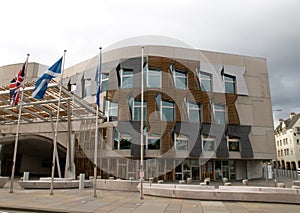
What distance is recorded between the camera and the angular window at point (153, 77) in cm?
3017

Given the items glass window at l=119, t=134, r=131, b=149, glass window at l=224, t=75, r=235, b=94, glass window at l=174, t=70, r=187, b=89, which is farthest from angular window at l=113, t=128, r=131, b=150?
glass window at l=224, t=75, r=235, b=94

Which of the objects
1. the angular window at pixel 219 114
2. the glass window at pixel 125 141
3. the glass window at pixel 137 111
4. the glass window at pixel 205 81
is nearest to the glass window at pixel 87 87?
the glass window at pixel 137 111

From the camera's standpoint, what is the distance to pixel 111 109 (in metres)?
30.4

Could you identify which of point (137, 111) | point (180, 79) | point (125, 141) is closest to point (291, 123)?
point (180, 79)

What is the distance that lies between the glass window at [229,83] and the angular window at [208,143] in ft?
23.0

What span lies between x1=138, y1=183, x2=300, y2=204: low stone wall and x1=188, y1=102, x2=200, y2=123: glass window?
643 inches

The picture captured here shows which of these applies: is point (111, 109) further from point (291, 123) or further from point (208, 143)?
point (291, 123)

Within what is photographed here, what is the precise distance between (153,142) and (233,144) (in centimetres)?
1027

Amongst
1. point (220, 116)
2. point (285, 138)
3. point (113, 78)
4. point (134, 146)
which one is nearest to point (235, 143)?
point (220, 116)

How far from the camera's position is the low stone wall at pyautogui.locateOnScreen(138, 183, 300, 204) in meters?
12.6

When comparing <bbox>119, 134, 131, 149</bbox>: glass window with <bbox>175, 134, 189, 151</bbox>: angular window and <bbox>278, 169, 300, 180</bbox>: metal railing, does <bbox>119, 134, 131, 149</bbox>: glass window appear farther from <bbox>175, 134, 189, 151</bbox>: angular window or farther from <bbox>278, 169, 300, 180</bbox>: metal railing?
<bbox>278, 169, 300, 180</bbox>: metal railing

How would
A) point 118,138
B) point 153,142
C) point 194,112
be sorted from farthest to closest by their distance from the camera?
point 194,112, point 118,138, point 153,142

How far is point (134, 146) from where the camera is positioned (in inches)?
1099

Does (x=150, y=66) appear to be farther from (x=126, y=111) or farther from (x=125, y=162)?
(x=125, y=162)
